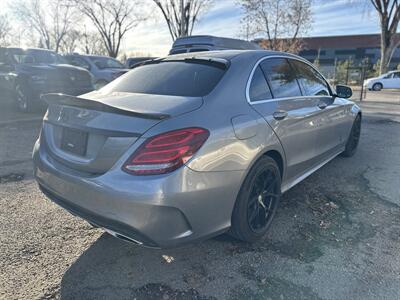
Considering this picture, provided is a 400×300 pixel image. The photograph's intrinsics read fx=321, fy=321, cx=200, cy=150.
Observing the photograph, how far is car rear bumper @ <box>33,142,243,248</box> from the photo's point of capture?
200cm

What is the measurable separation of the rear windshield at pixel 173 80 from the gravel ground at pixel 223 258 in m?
1.30

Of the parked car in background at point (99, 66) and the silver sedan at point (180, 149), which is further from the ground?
the parked car in background at point (99, 66)

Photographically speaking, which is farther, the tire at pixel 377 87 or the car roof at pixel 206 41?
the tire at pixel 377 87

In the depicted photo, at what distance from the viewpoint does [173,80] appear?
111 inches

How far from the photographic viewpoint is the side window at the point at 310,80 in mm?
3705

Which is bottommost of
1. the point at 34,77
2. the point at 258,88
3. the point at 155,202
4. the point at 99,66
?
the point at 155,202

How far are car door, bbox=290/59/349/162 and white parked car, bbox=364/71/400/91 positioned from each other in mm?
22124

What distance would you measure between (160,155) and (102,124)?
1.63ft

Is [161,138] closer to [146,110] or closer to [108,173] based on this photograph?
[146,110]

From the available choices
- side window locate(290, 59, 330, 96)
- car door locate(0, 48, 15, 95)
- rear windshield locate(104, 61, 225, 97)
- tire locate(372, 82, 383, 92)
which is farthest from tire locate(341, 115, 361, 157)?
tire locate(372, 82, 383, 92)

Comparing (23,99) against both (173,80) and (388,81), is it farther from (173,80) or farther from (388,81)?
(388,81)

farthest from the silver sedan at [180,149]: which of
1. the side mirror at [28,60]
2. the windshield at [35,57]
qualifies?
the windshield at [35,57]

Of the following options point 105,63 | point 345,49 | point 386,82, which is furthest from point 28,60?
point 345,49

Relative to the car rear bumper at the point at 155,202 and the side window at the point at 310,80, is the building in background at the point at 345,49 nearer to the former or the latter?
the side window at the point at 310,80
